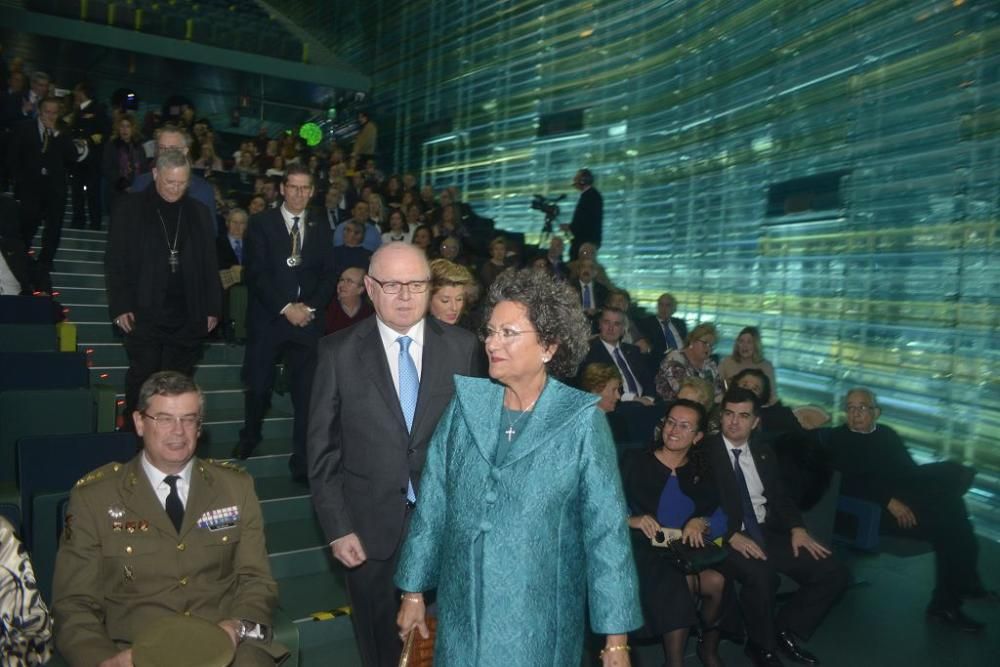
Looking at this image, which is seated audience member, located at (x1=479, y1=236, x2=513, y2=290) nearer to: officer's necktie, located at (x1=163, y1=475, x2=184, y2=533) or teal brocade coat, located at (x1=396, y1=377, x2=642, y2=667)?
officer's necktie, located at (x1=163, y1=475, x2=184, y2=533)

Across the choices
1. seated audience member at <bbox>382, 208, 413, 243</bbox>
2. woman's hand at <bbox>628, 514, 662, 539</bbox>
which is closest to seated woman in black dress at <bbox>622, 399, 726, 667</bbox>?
woman's hand at <bbox>628, 514, 662, 539</bbox>

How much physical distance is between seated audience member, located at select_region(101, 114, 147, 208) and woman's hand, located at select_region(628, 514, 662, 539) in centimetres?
693

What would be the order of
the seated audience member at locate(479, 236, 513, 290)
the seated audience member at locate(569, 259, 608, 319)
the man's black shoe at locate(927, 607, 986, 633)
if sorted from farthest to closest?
1. the seated audience member at locate(479, 236, 513, 290)
2. the seated audience member at locate(569, 259, 608, 319)
3. the man's black shoe at locate(927, 607, 986, 633)

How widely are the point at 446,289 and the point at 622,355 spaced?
3350mm

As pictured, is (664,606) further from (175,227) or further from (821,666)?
(175,227)

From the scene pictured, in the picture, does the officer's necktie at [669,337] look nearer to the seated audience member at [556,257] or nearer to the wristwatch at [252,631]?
the seated audience member at [556,257]

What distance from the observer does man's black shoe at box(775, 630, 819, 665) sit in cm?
423

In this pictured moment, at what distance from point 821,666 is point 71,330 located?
455 cm

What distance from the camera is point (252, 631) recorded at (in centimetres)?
268

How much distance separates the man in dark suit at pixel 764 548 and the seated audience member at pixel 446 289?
1511 mm

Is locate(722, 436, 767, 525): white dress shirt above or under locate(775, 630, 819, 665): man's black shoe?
above

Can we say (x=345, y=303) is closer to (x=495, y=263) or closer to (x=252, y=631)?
(x=252, y=631)

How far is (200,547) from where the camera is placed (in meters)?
2.77

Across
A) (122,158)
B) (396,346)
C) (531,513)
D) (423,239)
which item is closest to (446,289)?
(396,346)
